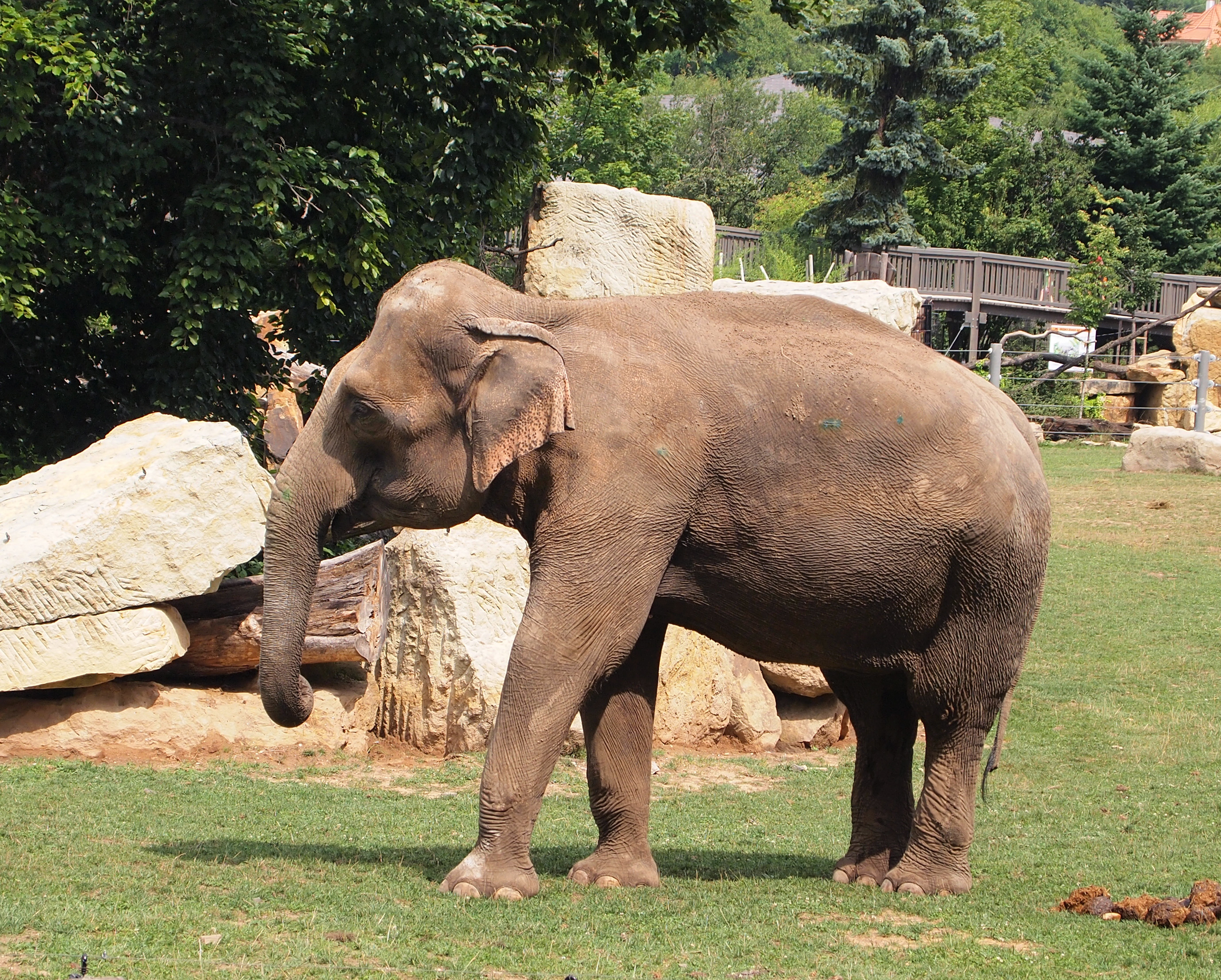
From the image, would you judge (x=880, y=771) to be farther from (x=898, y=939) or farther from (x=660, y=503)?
(x=660, y=503)

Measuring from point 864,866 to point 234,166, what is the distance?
8.54m

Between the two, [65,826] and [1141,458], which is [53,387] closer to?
[65,826]

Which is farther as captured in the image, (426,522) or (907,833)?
(907,833)

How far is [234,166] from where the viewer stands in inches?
499

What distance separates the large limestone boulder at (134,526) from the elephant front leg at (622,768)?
3.79m

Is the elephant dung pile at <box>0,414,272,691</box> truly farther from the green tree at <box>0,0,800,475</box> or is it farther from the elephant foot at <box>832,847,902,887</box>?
the elephant foot at <box>832,847,902,887</box>

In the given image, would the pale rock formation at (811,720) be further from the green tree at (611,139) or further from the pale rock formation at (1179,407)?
the green tree at (611,139)

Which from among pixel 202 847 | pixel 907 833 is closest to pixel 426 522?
pixel 202 847

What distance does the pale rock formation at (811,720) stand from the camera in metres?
11.5

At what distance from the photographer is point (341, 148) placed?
12.9 meters

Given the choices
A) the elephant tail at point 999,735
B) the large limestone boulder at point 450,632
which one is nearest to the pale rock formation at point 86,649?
the large limestone boulder at point 450,632

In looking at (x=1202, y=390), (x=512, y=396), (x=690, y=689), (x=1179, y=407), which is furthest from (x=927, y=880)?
(x=1179, y=407)

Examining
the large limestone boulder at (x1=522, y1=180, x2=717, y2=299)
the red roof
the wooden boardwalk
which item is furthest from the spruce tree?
the red roof

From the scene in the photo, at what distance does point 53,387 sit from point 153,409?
1224 mm
